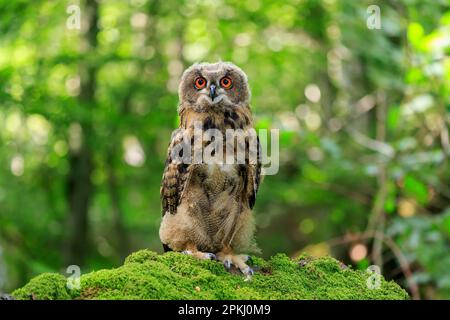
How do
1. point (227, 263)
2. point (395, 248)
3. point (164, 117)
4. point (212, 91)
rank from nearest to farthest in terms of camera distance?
point (227, 263) < point (212, 91) < point (395, 248) < point (164, 117)

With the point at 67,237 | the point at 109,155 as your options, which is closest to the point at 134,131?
the point at 109,155

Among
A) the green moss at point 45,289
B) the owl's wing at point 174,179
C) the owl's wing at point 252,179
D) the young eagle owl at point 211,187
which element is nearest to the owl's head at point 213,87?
the young eagle owl at point 211,187

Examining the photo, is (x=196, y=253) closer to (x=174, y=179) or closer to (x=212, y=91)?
(x=174, y=179)

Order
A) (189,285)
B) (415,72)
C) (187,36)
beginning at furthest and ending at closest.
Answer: (187,36)
(415,72)
(189,285)

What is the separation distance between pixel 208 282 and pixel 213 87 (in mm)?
1615

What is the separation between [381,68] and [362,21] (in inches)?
30.5

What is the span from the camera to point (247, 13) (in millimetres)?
10438

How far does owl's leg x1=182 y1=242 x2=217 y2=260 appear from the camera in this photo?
13.5ft

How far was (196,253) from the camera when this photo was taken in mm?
4219

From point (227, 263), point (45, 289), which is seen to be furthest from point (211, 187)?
point (45, 289)
